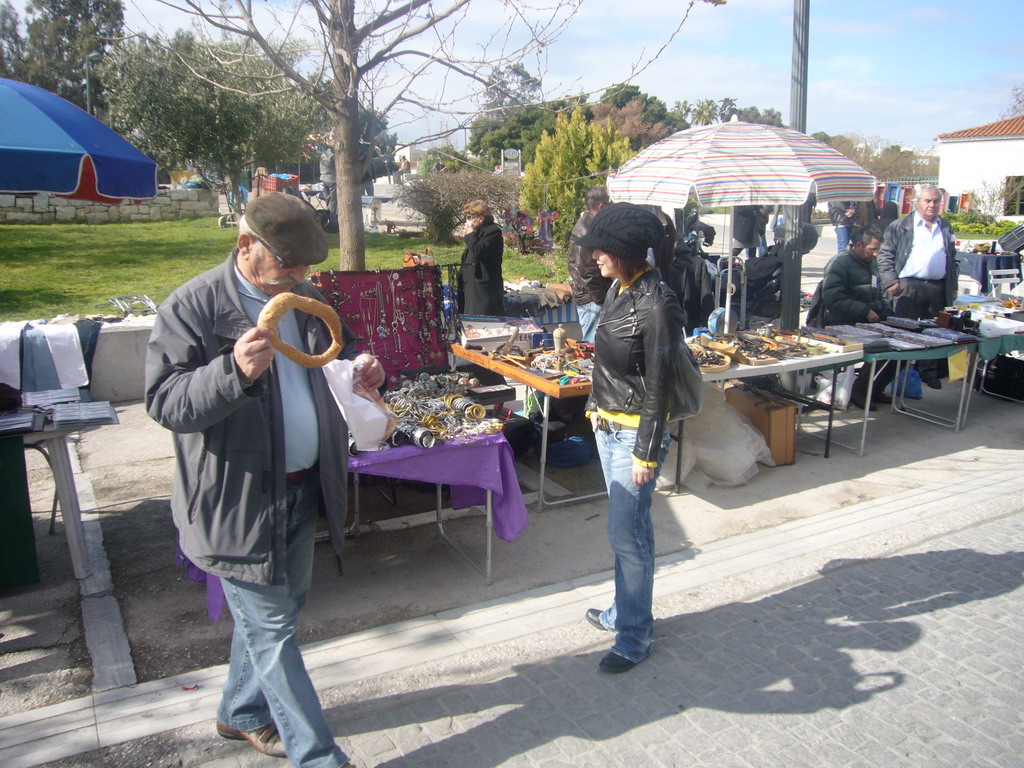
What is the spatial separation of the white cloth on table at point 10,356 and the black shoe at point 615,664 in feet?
12.4

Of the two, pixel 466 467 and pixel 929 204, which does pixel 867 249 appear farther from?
pixel 466 467

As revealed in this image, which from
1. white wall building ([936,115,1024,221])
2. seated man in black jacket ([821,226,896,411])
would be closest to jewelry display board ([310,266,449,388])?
seated man in black jacket ([821,226,896,411])

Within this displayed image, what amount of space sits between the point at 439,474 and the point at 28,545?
77.8 inches

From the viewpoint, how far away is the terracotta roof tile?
34.2 metres

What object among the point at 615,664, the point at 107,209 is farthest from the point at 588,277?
the point at 107,209

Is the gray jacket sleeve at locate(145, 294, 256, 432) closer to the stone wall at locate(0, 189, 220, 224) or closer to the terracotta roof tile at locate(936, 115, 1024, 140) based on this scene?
the stone wall at locate(0, 189, 220, 224)

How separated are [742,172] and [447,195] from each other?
12.0 meters

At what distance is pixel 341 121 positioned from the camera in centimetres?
572

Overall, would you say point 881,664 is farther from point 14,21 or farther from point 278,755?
point 14,21

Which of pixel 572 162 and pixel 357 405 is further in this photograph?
pixel 572 162

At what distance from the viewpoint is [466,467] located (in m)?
3.70

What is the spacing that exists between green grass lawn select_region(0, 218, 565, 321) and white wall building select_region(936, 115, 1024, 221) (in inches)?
1045

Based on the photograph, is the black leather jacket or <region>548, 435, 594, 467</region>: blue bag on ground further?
<region>548, 435, 594, 467</region>: blue bag on ground

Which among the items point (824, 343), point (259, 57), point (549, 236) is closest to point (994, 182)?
point (549, 236)
